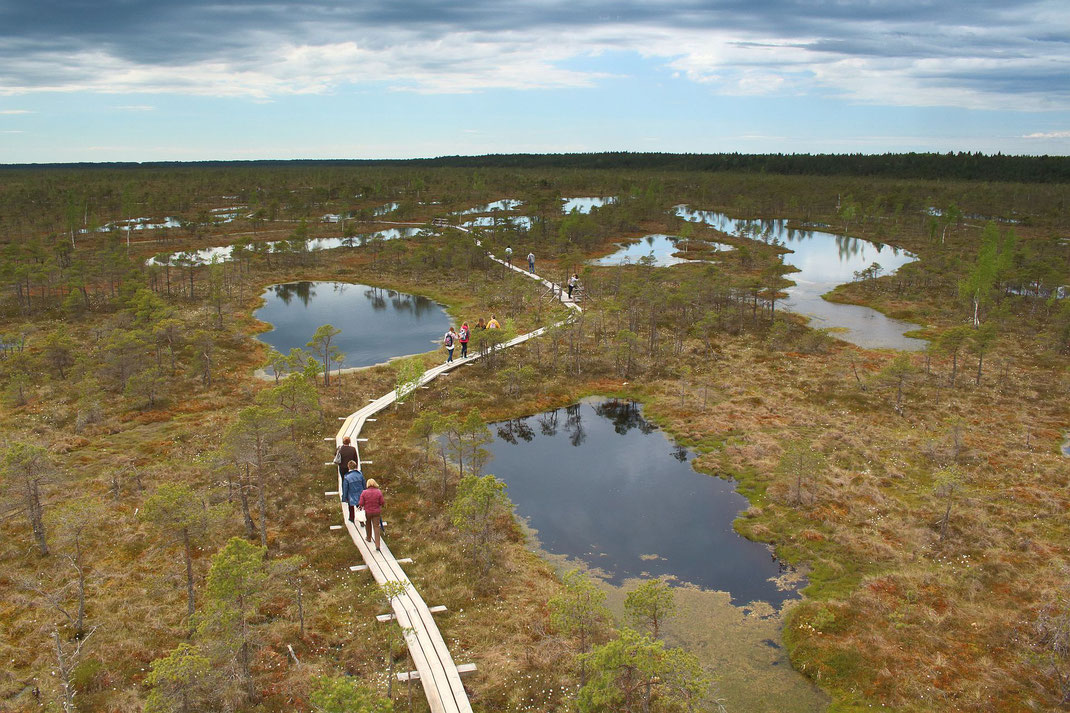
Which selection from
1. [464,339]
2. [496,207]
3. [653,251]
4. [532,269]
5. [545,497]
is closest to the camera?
[545,497]

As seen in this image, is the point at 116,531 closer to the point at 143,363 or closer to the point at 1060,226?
the point at 143,363

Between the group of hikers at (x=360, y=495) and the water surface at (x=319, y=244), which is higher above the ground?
the water surface at (x=319, y=244)

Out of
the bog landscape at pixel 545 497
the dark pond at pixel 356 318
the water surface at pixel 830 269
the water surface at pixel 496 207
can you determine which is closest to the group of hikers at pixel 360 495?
the bog landscape at pixel 545 497

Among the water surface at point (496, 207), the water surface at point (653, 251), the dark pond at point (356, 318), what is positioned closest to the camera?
the dark pond at point (356, 318)

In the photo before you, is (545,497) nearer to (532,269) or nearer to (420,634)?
(420,634)

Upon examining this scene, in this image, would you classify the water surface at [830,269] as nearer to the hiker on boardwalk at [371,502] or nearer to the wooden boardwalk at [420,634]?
the hiker on boardwalk at [371,502]

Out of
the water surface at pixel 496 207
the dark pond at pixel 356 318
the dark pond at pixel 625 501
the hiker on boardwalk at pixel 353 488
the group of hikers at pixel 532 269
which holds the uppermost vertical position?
the water surface at pixel 496 207

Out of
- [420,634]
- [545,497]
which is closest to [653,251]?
[545,497]

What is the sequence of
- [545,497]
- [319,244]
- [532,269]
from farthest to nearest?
[319,244]
[532,269]
[545,497]
